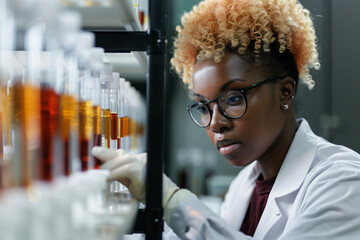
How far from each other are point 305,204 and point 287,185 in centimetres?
18

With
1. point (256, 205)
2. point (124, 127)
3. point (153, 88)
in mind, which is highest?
point (153, 88)

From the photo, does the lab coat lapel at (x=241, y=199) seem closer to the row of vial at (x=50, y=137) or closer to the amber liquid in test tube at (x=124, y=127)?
the amber liquid in test tube at (x=124, y=127)

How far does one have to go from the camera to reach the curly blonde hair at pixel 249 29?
1374 mm

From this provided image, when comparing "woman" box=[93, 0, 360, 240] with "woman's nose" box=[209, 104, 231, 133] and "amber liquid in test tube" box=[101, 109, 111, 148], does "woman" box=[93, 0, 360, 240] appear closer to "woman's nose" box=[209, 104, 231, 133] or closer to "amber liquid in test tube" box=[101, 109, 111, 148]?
"woman's nose" box=[209, 104, 231, 133]

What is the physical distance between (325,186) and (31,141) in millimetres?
919

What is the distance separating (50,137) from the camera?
1.92ft

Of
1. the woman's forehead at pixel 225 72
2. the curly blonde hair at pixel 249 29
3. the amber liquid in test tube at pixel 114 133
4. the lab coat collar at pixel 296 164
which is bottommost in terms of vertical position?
the lab coat collar at pixel 296 164

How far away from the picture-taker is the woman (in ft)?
3.72

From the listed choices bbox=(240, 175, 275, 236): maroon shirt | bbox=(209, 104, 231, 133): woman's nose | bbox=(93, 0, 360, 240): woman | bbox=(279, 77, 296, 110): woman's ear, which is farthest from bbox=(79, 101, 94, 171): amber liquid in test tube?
bbox=(240, 175, 275, 236): maroon shirt

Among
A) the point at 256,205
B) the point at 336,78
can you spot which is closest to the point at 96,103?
the point at 256,205

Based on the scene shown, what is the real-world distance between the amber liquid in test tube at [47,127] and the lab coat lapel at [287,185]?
0.97 m

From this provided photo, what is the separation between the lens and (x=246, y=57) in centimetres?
135

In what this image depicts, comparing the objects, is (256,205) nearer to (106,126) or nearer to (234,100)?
(234,100)

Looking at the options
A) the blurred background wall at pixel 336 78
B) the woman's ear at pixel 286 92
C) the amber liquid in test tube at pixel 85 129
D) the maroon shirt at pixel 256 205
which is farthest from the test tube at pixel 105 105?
the blurred background wall at pixel 336 78
